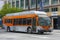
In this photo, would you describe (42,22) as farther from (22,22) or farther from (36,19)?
(22,22)

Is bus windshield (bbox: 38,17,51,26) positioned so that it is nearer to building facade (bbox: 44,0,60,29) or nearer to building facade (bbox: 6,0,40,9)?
building facade (bbox: 44,0,60,29)

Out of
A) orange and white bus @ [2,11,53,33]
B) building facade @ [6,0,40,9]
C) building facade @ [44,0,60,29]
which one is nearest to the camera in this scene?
orange and white bus @ [2,11,53,33]

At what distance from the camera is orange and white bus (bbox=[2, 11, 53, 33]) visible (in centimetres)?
3166

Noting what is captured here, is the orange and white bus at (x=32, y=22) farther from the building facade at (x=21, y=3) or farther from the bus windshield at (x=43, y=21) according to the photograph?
the building facade at (x=21, y=3)

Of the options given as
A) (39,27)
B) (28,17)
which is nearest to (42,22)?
(39,27)

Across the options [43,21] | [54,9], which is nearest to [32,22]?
[43,21]

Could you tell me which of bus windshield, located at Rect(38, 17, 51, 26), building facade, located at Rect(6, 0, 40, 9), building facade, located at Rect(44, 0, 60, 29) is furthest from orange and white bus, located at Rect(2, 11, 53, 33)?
building facade, located at Rect(6, 0, 40, 9)

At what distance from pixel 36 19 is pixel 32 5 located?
34.8 metres

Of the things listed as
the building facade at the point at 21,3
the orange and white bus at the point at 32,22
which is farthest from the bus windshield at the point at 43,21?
the building facade at the point at 21,3

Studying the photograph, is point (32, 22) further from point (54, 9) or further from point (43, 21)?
point (54, 9)

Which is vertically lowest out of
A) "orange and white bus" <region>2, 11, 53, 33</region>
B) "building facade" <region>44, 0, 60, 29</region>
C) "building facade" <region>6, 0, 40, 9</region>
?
"orange and white bus" <region>2, 11, 53, 33</region>

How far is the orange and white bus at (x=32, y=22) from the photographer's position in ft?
104

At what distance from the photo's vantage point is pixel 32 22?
32.6 metres

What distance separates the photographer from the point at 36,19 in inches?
1256
